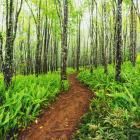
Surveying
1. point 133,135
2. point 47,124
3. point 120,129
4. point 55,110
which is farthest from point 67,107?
point 133,135

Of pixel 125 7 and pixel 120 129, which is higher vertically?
pixel 125 7

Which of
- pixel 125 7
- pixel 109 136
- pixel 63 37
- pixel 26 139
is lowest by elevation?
pixel 26 139

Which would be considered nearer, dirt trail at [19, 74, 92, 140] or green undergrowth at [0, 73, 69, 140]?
green undergrowth at [0, 73, 69, 140]

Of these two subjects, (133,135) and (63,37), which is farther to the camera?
(63,37)

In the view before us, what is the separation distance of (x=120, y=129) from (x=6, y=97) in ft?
15.6

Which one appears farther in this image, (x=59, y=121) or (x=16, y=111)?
(x=59, y=121)

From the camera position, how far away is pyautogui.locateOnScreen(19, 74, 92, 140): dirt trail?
813cm

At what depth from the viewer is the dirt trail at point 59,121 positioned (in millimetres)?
8133

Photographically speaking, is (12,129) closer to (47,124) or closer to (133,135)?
(47,124)

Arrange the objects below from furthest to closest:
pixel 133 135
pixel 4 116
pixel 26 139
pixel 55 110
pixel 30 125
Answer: pixel 55 110
pixel 30 125
pixel 4 116
pixel 26 139
pixel 133 135

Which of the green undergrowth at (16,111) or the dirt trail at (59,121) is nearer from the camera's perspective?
the green undergrowth at (16,111)

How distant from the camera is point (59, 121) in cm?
937

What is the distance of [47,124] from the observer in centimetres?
915

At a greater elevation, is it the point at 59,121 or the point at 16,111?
the point at 16,111
